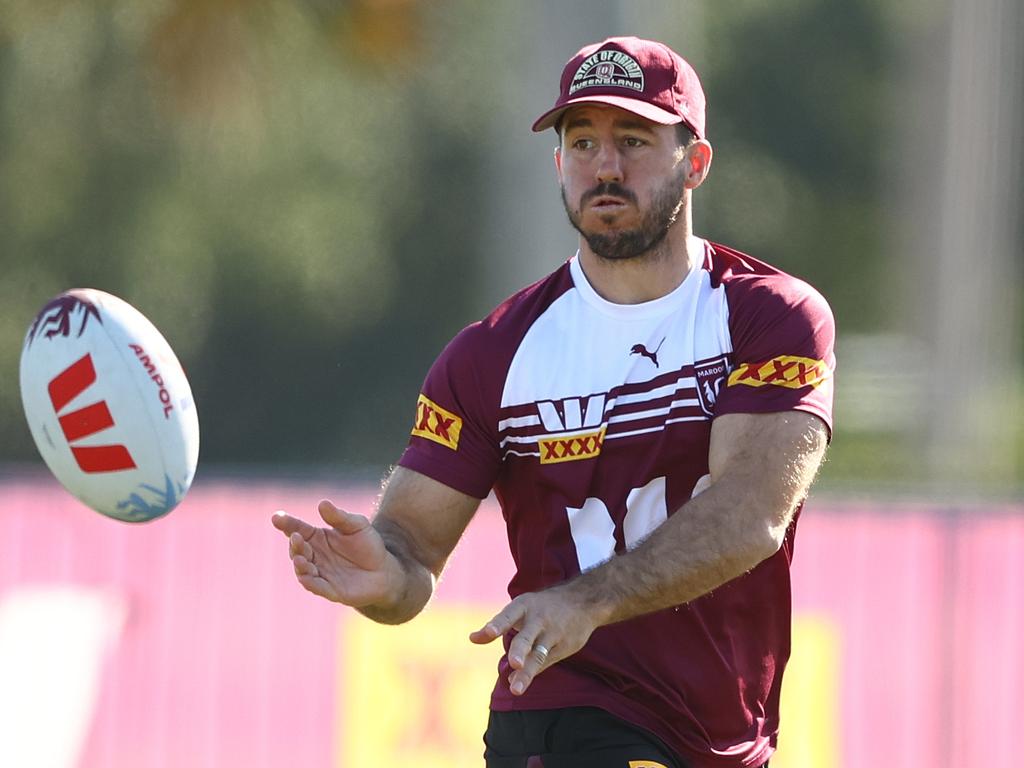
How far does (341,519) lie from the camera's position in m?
4.40

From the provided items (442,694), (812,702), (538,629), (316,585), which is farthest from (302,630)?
(538,629)

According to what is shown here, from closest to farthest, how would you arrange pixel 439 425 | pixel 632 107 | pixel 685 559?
pixel 685 559 → pixel 632 107 → pixel 439 425

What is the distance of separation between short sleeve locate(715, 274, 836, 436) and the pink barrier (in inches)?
161

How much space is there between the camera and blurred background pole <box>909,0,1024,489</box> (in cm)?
1814

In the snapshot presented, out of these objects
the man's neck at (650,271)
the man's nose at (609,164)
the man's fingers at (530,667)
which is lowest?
the man's fingers at (530,667)

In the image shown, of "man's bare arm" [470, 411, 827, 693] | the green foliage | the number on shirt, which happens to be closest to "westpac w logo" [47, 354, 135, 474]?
the number on shirt

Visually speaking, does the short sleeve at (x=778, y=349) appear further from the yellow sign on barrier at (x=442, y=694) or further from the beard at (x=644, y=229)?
the yellow sign on barrier at (x=442, y=694)

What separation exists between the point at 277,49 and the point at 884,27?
17.1 m

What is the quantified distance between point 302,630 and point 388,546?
414 centimetres

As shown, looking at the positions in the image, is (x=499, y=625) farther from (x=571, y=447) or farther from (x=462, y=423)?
(x=462, y=423)

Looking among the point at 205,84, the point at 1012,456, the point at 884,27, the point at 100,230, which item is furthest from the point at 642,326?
the point at 884,27

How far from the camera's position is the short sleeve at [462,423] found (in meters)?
4.82

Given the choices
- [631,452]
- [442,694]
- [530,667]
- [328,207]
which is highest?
[328,207]

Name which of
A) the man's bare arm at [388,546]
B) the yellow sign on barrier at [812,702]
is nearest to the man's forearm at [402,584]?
the man's bare arm at [388,546]
